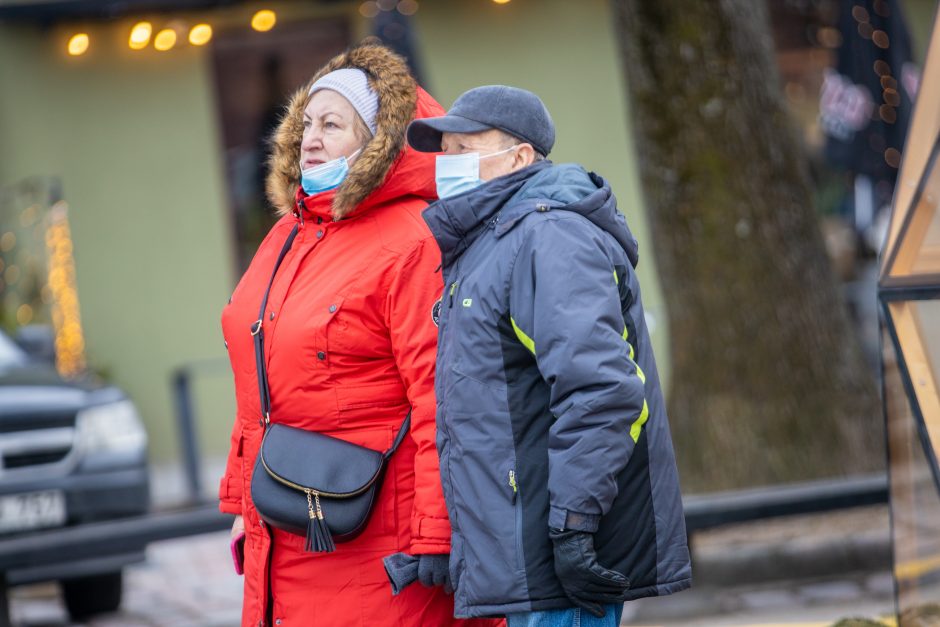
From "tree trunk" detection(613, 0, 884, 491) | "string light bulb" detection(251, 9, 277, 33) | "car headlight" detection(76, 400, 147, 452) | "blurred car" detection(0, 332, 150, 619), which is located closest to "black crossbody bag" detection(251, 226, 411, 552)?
"blurred car" detection(0, 332, 150, 619)

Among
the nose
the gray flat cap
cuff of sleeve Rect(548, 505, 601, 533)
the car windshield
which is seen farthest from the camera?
the car windshield

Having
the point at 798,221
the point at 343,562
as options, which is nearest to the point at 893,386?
the point at 343,562

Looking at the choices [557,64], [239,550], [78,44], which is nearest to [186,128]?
[78,44]

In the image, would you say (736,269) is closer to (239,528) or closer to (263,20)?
(239,528)

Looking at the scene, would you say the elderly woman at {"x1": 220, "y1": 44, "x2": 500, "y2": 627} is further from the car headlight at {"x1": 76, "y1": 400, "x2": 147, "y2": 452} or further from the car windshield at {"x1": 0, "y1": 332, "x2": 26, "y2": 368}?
the car windshield at {"x1": 0, "y1": 332, "x2": 26, "y2": 368}

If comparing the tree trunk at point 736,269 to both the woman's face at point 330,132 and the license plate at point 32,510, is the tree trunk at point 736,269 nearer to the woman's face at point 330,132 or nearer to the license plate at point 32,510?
the license plate at point 32,510

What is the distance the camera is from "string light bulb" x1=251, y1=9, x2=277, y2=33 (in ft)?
41.0

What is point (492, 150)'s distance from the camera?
2979mm

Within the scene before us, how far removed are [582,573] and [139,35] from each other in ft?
34.6

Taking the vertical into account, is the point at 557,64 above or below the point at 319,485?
above

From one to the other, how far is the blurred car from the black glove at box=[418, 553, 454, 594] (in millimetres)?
3868

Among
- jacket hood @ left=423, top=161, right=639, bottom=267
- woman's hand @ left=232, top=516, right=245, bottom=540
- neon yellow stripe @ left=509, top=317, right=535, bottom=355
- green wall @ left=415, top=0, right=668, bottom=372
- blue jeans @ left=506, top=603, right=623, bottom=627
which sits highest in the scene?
green wall @ left=415, top=0, right=668, bottom=372

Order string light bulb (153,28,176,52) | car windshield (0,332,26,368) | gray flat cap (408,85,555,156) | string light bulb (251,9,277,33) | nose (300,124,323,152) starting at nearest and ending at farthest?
gray flat cap (408,85,555,156) → nose (300,124,323,152) → car windshield (0,332,26,368) → string light bulb (153,28,176,52) → string light bulb (251,9,277,33)

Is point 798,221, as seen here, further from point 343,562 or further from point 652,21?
point 343,562
